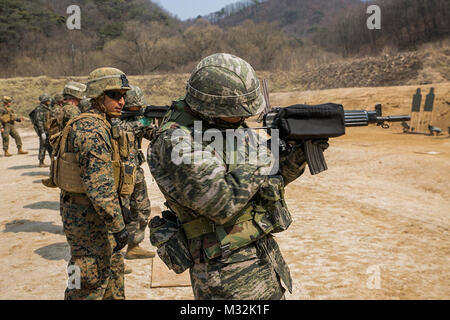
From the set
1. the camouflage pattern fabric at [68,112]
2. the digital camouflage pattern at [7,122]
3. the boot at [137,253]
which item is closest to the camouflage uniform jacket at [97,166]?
the boot at [137,253]

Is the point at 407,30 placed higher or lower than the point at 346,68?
higher

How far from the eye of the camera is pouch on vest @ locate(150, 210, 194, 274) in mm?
2053

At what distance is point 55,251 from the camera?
4934 millimetres

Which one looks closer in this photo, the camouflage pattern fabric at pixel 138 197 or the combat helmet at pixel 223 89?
the combat helmet at pixel 223 89

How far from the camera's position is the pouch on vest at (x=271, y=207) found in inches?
79.8

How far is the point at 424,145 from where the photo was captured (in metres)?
11.1

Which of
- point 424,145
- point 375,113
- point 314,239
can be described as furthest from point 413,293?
point 424,145

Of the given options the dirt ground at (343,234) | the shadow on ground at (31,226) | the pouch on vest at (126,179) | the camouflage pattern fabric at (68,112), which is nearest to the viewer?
the pouch on vest at (126,179)

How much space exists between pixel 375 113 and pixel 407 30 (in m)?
44.8

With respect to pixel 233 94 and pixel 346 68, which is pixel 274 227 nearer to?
pixel 233 94

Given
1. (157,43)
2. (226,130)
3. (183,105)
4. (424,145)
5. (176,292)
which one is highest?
(157,43)

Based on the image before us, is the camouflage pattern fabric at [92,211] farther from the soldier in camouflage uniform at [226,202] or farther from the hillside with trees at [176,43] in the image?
the hillside with trees at [176,43]

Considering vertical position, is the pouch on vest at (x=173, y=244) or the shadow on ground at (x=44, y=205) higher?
the pouch on vest at (x=173, y=244)

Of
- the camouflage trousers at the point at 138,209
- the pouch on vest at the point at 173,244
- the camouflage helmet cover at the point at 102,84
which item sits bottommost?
the camouflage trousers at the point at 138,209
